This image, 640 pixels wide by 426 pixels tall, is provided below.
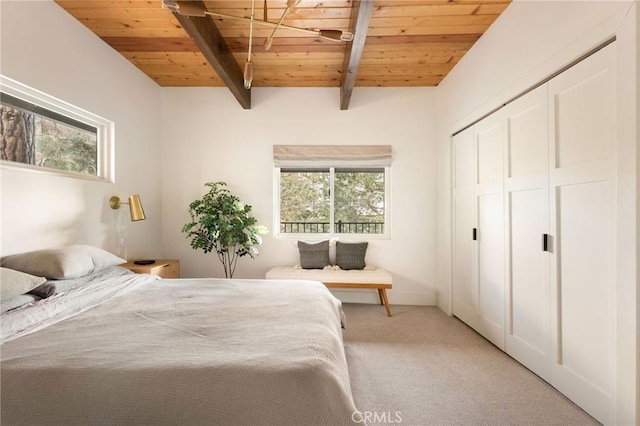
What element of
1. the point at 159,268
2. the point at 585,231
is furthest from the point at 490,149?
the point at 159,268

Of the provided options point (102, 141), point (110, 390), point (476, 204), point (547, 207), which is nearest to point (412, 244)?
point (476, 204)

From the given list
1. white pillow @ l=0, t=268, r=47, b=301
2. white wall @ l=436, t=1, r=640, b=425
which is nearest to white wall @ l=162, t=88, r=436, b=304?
white wall @ l=436, t=1, r=640, b=425

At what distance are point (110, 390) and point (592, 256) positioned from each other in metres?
2.27

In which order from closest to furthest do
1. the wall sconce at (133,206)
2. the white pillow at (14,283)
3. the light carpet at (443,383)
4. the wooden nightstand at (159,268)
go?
the white pillow at (14,283)
the light carpet at (443,383)
the wooden nightstand at (159,268)
the wall sconce at (133,206)

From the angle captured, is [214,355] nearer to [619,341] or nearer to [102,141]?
[619,341]

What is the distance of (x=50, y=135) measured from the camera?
231 centimetres

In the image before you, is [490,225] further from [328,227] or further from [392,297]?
[328,227]

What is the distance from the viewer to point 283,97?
372cm

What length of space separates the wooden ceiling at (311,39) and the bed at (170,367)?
2150mm

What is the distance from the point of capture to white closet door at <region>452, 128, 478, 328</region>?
9.30 feet

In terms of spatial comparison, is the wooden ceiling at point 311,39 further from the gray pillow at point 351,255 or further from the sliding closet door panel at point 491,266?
the gray pillow at point 351,255

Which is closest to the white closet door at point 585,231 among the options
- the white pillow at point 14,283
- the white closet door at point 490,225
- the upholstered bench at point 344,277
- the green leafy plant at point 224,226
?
the white closet door at point 490,225

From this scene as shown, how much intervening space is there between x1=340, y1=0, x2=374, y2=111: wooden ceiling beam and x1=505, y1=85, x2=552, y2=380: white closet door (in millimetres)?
1294

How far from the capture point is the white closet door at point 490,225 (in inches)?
93.9
